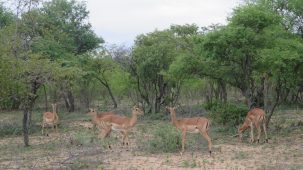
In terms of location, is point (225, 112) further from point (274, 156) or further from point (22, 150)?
point (22, 150)

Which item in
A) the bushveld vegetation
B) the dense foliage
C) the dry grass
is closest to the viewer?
the dry grass

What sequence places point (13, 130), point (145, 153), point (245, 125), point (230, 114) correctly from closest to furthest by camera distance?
point (145, 153)
point (245, 125)
point (230, 114)
point (13, 130)

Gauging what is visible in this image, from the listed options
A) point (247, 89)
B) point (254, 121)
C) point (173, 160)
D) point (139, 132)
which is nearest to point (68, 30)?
point (139, 132)

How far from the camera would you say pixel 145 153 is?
58.3ft

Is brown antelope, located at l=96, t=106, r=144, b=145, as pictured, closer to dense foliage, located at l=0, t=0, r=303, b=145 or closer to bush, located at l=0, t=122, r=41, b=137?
dense foliage, located at l=0, t=0, r=303, b=145

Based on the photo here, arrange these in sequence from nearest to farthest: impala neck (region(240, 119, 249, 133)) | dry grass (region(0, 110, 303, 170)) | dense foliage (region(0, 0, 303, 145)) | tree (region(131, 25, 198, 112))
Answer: dry grass (region(0, 110, 303, 170)) < dense foliage (region(0, 0, 303, 145)) < impala neck (region(240, 119, 249, 133)) < tree (region(131, 25, 198, 112))

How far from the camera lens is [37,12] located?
19.1 m

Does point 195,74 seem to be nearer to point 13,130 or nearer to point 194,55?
point 194,55

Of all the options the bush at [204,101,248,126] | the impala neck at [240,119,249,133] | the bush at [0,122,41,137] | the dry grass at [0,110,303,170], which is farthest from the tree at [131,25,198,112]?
the impala neck at [240,119,249,133]

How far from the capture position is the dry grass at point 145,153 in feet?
50.5

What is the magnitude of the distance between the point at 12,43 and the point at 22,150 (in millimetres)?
5003

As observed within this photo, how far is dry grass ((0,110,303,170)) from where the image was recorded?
50.5 feet

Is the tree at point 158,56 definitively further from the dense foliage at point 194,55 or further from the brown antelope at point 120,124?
the brown antelope at point 120,124

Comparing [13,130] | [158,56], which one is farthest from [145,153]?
[158,56]
